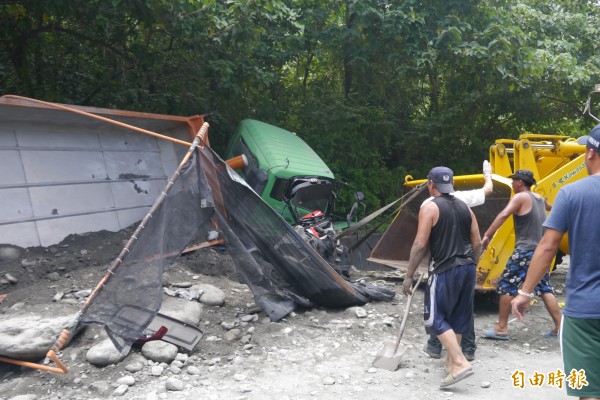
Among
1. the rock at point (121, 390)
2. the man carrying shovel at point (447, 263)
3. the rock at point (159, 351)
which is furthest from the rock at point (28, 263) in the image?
the man carrying shovel at point (447, 263)

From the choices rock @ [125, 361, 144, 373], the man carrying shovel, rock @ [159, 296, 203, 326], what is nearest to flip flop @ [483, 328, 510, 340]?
the man carrying shovel

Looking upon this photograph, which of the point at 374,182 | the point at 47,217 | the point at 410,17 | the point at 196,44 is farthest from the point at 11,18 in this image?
the point at 374,182

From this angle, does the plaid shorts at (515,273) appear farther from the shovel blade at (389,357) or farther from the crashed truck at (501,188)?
the shovel blade at (389,357)

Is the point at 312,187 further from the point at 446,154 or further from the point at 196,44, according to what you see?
the point at 446,154

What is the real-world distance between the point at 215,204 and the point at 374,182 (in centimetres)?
674

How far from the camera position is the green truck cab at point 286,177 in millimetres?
7773

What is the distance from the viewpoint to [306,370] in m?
4.59

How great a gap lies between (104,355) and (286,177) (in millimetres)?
3964

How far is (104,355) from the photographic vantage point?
448 centimetres

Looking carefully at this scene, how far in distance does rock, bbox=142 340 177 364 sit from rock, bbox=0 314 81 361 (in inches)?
24.9

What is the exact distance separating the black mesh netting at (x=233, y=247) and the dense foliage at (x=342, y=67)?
2.74m

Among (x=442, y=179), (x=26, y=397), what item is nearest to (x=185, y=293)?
(x=26, y=397)

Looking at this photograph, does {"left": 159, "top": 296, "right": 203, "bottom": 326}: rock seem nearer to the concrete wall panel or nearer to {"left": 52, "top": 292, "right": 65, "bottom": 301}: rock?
{"left": 52, "top": 292, "right": 65, "bottom": 301}: rock

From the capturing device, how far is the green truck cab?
25.5ft
